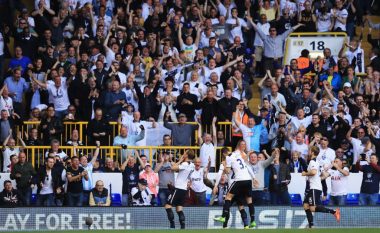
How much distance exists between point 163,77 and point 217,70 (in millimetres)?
1405

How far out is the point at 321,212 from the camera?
33.6 meters

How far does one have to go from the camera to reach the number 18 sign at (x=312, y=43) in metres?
39.9

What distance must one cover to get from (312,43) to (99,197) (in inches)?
351

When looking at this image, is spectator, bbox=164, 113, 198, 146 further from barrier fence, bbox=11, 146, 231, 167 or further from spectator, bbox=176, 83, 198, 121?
spectator, bbox=176, 83, 198, 121

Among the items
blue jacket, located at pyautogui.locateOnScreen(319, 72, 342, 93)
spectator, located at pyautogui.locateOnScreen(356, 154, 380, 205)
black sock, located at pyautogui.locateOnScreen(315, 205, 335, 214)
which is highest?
blue jacket, located at pyautogui.locateOnScreen(319, 72, 342, 93)

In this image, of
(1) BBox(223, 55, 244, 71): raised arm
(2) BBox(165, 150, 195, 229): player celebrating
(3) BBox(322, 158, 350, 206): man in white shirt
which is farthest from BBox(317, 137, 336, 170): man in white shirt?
(1) BBox(223, 55, 244, 71): raised arm

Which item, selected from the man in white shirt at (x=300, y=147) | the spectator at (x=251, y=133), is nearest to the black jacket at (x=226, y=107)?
the spectator at (x=251, y=133)

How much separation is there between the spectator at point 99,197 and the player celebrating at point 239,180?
12.7 feet

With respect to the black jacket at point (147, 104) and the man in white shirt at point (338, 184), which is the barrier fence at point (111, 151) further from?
the man in white shirt at point (338, 184)

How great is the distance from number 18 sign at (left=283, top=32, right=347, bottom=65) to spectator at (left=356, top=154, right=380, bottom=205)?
547 cm

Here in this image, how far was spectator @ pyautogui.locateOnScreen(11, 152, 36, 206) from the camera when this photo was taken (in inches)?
1342

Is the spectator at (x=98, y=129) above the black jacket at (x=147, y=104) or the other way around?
the other way around

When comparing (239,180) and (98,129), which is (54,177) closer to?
(98,129)

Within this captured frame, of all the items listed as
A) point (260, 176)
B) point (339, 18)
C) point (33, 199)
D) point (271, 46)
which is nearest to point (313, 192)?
point (260, 176)
